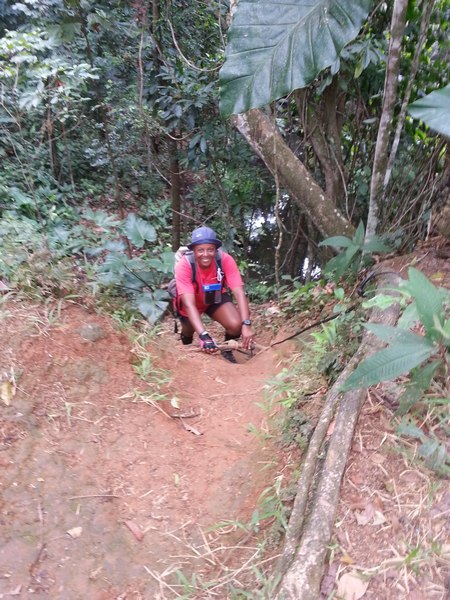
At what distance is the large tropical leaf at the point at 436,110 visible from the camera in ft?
6.06

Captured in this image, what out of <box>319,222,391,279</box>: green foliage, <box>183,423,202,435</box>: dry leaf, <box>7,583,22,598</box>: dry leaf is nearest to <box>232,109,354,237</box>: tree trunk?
<box>319,222,391,279</box>: green foliage

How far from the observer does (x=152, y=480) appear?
2.34 meters

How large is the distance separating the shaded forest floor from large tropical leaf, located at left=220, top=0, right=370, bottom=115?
54.0 inches

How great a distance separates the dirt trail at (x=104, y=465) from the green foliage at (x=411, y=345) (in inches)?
30.2

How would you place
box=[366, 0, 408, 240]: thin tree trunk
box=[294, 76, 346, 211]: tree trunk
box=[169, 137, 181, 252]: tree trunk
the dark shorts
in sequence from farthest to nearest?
box=[169, 137, 181, 252]: tree trunk
the dark shorts
box=[294, 76, 346, 211]: tree trunk
box=[366, 0, 408, 240]: thin tree trunk

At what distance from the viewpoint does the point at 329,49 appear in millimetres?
2797

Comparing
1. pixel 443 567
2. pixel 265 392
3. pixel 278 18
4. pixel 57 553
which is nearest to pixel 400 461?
pixel 443 567

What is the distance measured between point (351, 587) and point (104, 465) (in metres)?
1.31

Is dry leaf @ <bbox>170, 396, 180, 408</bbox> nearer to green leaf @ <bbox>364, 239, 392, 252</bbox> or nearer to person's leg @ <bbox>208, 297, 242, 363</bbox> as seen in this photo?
green leaf @ <bbox>364, 239, 392, 252</bbox>

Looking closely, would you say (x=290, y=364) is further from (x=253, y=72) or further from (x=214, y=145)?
(x=214, y=145)

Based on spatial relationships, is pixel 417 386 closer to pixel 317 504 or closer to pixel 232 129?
pixel 317 504

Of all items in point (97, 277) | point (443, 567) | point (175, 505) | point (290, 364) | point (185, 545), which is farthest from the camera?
point (97, 277)

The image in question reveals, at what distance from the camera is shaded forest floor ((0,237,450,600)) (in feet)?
5.49

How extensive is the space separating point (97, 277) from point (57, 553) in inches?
96.9
